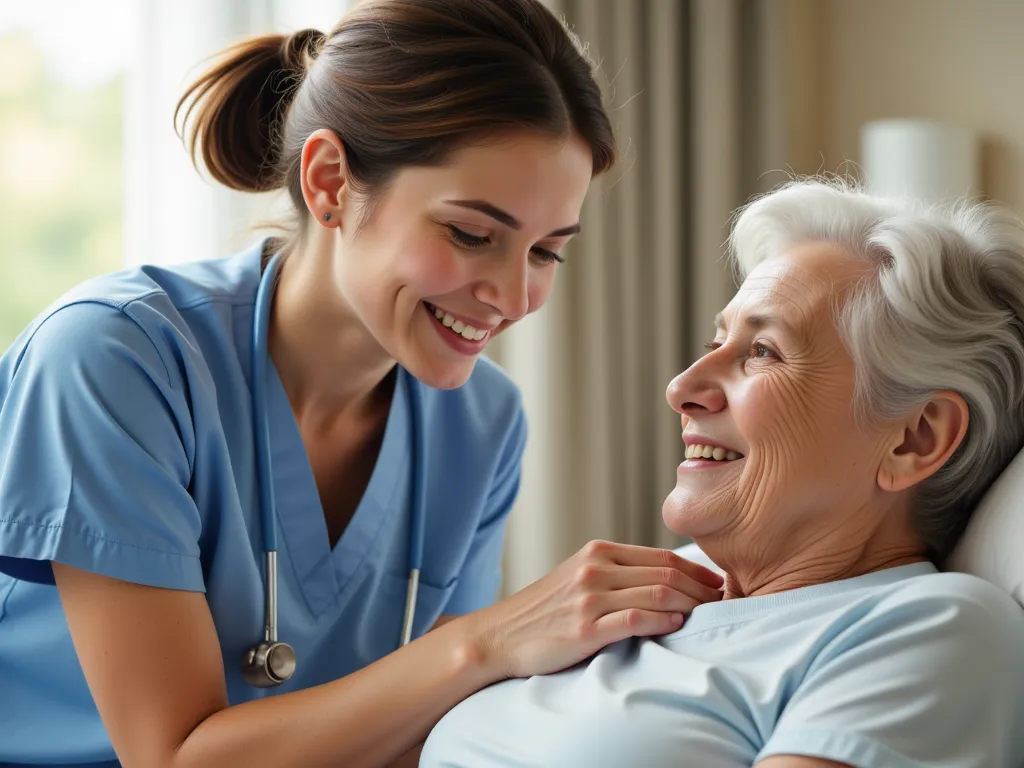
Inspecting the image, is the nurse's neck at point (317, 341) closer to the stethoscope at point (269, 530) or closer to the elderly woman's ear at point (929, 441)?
the stethoscope at point (269, 530)

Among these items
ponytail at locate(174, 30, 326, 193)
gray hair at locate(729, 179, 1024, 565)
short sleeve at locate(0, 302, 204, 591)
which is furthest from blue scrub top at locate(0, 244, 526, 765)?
gray hair at locate(729, 179, 1024, 565)

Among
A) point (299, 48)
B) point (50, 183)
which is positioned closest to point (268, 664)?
point (299, 48)

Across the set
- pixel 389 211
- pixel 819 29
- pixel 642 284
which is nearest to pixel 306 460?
pixel 389 211

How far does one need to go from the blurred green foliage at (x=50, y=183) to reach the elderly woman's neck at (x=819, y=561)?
1.78 meters

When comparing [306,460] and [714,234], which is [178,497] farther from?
[714,234]

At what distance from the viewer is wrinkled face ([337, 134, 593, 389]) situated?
147 centimetres

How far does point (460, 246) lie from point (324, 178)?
0.22 meters

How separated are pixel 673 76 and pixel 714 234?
440 millimetres

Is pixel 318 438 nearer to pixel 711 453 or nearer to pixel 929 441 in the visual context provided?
pixel 711 453

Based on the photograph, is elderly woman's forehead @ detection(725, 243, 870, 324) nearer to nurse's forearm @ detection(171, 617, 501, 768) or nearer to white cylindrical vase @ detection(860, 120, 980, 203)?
nurse's forearm @ detection(171, 617, 501, 768)

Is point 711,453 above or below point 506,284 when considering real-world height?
below

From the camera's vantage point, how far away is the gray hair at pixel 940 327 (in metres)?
1.33

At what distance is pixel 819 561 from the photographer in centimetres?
137

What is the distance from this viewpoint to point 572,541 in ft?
9.82
